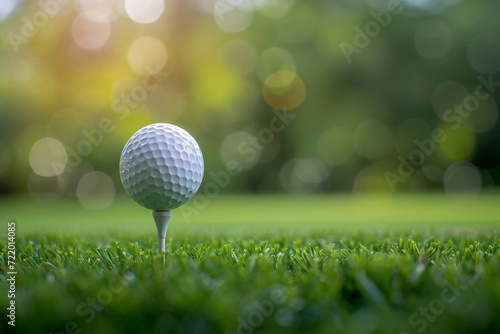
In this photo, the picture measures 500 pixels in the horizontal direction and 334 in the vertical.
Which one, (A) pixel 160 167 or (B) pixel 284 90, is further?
(B) pixel 284 90

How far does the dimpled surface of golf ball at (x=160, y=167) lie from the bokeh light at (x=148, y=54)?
575 inches

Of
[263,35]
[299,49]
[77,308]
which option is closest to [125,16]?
[263,35]

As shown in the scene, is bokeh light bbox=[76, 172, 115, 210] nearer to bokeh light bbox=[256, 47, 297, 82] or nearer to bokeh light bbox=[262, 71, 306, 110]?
bokeh light bbox=[262, 71, 306, 110]

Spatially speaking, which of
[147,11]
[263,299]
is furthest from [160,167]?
[147,11]

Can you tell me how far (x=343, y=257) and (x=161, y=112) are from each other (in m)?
15.8

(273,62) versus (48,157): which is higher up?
(273,62)

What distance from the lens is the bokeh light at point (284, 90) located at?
18250mm

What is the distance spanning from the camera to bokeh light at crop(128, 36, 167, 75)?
16.1 metres

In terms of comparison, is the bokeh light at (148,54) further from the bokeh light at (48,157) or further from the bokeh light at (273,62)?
the bokeh light at (48,157)

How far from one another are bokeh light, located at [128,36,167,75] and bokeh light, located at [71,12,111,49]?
1.11 metres

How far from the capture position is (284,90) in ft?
62.5

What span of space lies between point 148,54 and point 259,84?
4.88 meters

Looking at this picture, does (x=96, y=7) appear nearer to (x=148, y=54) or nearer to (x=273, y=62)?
(x=148, y=54)

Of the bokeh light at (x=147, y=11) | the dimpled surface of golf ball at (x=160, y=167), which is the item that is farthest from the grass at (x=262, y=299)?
the bokeh light at (x=147, y=11)
